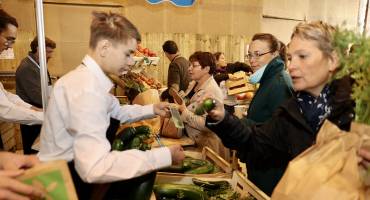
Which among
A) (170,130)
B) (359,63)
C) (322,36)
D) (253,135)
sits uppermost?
(322,36)

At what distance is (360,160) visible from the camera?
1069 millimetres

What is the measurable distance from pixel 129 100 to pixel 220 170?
63.9 inches

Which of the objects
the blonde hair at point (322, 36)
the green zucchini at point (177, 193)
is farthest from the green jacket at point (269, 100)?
the blonde hair at point (322, 36)

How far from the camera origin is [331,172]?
1.03m

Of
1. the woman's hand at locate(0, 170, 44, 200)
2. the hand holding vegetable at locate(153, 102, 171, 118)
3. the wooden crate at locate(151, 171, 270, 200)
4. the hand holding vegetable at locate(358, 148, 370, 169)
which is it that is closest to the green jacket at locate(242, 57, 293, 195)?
the wooden crate at locate(151, 171, 270, 200)

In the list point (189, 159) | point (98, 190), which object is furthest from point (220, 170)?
point (98, 190)

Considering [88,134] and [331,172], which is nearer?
[331,172]

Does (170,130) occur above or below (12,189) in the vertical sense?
below

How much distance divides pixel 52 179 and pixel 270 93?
145cm

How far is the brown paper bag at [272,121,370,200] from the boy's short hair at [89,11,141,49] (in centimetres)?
92

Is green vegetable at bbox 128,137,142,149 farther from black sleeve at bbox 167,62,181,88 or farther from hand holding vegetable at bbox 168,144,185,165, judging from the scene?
black sleeve at bbox 167,62,181,88

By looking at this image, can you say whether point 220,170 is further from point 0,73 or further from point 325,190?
point 0,73

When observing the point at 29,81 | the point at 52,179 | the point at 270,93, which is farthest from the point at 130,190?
the point at 29,81

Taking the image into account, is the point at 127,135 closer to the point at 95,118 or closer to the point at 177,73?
the point at 95,118
